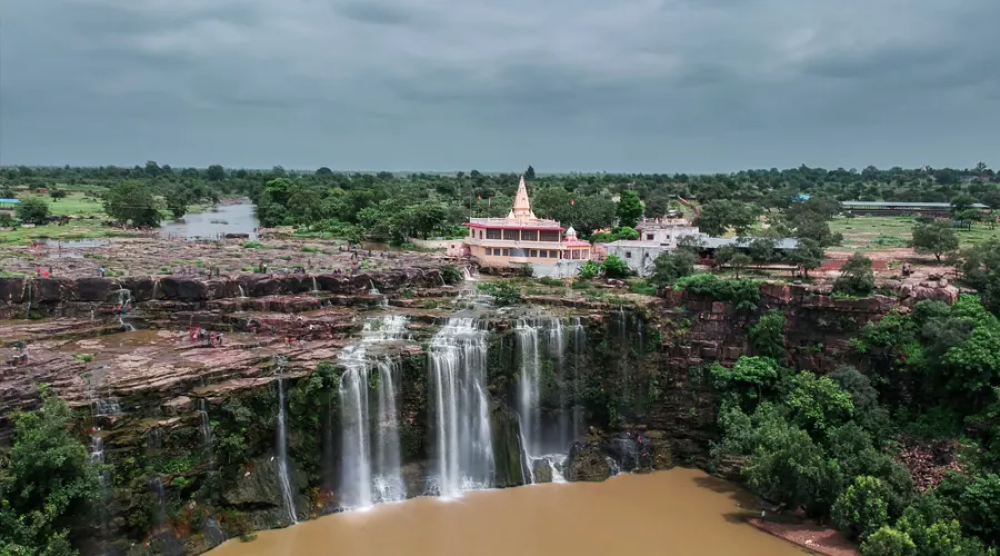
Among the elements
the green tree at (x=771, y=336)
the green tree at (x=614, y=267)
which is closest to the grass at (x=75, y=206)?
the green tree at (x=614, y=267)

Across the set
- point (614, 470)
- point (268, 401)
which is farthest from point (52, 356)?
point (614, 470)

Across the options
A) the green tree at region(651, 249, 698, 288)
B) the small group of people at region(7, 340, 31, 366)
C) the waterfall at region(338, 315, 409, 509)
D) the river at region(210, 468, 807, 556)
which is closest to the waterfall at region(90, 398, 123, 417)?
the small group of people at region(7, 340, 31, 366)

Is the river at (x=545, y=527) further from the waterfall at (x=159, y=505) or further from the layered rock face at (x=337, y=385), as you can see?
the waterfall at (x=159, y=505)

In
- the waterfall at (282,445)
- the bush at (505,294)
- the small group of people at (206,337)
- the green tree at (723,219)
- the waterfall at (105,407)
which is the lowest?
the waterfall at (282,445)

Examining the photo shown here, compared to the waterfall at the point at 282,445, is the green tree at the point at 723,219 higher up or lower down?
higher up

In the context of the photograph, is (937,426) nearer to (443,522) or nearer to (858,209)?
(443,522)

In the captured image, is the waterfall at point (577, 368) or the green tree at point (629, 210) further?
the green tree at point (629, 210)

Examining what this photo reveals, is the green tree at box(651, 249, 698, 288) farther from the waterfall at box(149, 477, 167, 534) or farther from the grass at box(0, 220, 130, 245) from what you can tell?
the grass at box(0, 220, 130, 245)

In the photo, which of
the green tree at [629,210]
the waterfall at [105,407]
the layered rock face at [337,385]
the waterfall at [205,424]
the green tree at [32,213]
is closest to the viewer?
the waterfall at [105,407]
